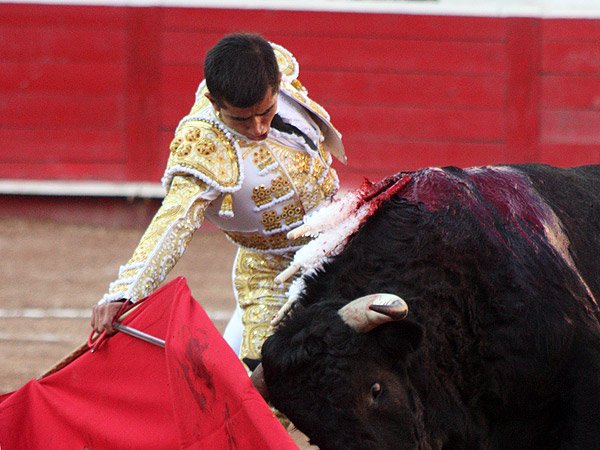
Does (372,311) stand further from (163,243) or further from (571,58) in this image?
(571,58)

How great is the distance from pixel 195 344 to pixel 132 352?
0.23 m

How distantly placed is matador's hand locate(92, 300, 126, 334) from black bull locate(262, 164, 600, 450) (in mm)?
429

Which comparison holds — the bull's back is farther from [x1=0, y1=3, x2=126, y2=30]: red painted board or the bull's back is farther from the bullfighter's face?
[x1=0, y1=3, x2=126, y2=30]: red painted board

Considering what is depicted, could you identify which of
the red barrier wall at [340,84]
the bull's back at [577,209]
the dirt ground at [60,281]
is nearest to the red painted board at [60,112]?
the red barrier wall at [340,84]

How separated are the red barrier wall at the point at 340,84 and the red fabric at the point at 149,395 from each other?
5198 mm

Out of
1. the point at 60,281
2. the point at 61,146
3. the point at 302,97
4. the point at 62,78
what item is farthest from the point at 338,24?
the point at 302,97

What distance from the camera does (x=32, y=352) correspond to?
13.3ft

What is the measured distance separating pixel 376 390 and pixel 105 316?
72 cm

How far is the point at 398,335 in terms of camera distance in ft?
5.86

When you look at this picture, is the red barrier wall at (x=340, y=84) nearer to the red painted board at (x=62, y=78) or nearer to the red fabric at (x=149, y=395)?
the red painted board at (x=62, y=78)

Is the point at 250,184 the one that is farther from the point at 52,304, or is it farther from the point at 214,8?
the point at 214,8

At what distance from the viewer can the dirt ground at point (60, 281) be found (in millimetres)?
4116

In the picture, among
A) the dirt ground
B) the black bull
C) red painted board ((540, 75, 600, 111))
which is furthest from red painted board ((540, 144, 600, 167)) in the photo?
the black bull

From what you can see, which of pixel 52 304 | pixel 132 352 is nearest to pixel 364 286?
pixel 132 352
